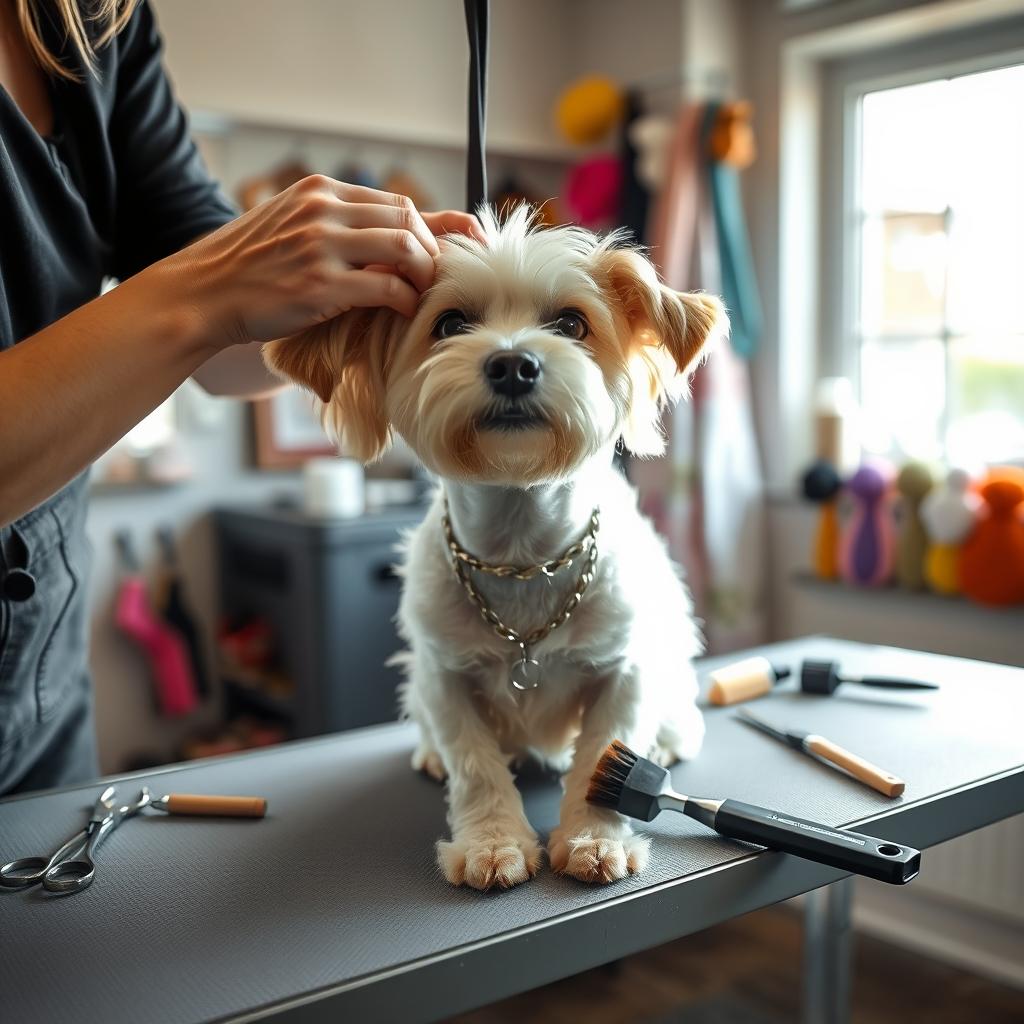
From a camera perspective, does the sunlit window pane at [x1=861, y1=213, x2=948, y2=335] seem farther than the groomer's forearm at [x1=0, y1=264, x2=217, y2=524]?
Yes

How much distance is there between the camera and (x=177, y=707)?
255 centimetres

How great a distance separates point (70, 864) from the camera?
82cm

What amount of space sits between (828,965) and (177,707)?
5.80 feet

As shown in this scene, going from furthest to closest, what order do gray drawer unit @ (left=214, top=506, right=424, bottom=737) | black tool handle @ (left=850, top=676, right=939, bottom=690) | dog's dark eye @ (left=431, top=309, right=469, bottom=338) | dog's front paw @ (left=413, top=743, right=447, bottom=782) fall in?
gray drawer unit @ (left=214, top=506, right=424, bottom=737) → black tool handle @ (left=850, top=676, right=939, bottom=690) → dog's front paw @ (left=413, top=743, right=447, bottom=782) → dog's dark eye @ (left=431, top=309, right=469, bottom=338)

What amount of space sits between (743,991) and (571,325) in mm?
1760

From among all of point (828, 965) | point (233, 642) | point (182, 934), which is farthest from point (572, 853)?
point (233, 642)

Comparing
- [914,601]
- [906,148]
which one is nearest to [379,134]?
[906,148]

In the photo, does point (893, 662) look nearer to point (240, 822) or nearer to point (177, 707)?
point (240, 822)

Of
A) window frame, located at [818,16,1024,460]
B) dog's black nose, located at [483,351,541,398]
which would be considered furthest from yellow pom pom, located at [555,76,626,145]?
dog's black nose, located at [483,351,541,398]

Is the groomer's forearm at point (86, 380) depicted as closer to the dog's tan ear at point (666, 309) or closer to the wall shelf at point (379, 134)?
the dog's tan ear at point (666, 309)

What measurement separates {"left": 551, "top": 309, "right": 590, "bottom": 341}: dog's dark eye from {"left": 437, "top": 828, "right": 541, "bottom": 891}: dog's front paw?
0.41 metres

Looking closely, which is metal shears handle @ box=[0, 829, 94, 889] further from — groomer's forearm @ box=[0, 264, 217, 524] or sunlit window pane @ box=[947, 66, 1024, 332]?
sunlit window pane @ box=[947, 66, 1024, 332]

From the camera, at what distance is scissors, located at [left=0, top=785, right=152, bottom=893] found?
796mm

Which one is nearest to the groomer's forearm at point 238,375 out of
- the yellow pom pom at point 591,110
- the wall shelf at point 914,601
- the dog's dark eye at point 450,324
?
the dog's dark eye at point 450,324
